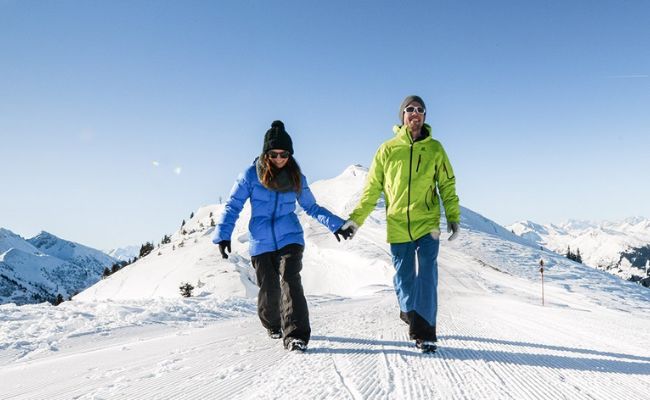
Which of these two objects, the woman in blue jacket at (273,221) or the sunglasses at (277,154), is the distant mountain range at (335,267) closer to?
the woman in blue jacket at (273,221)

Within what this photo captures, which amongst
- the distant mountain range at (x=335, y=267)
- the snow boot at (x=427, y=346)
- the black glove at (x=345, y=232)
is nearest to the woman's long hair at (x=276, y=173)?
the black glove at (x=345, y=232)

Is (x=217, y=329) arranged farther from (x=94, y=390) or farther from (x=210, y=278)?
(x=210, y=278)

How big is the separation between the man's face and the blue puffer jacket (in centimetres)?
135

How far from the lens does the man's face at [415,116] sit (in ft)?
14.4

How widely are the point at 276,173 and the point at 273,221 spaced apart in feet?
1.55

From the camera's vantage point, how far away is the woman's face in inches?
167

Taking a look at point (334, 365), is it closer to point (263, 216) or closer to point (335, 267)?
point (263, 216)

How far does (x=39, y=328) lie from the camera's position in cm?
488

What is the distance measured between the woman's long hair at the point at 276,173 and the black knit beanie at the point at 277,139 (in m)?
0.10

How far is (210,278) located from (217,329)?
2955cm

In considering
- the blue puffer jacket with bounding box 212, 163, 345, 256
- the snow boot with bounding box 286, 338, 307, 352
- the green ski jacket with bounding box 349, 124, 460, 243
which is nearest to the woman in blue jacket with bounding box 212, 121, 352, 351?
the blue puffer jacket with bounding box 212, 163, 345, 256

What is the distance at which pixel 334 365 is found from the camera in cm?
311

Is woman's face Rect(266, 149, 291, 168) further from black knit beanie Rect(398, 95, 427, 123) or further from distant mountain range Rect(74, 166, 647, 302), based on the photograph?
distant mountain range Rect(74, 166, 647, 302)

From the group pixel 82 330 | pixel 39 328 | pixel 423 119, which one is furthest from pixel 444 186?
pixel 39 328
